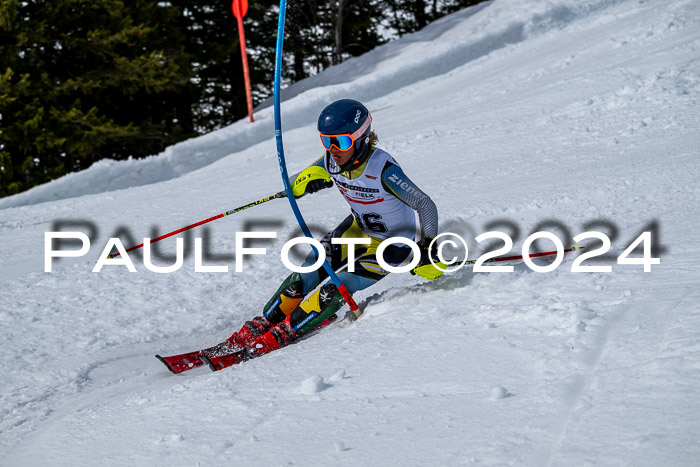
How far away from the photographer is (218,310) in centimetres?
509

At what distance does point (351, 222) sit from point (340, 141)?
2.55ft

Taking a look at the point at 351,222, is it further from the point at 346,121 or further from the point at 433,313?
the point at 433,313

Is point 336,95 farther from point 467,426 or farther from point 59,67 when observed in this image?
point 467,426

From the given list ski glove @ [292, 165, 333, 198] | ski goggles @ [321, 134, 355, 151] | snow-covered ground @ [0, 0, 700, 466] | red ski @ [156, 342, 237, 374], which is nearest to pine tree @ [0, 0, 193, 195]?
snow-covered ground @ [0, 0, 700, 466]

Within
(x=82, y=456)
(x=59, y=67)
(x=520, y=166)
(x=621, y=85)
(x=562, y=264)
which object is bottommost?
(x=82, y=456)

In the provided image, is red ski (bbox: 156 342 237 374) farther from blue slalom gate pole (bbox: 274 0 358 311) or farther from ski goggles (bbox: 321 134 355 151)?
ski goggles (bbox: 321 134 355 151)

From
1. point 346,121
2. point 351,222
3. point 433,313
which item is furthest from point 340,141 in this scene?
point 433,313

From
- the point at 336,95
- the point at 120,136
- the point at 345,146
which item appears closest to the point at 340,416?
the point at 345,146

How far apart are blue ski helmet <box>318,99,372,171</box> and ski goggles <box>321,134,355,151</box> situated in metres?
0.02

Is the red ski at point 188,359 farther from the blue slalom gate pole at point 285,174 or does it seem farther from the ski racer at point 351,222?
the blue slalom gate pole at point 285,174

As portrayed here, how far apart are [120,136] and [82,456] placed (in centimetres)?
1235

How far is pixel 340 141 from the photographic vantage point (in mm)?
4113

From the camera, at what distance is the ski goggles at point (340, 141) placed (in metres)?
4.11

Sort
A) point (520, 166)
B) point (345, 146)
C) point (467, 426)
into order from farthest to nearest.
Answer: point (520, 166), point (345, 146), point (467, 426)
